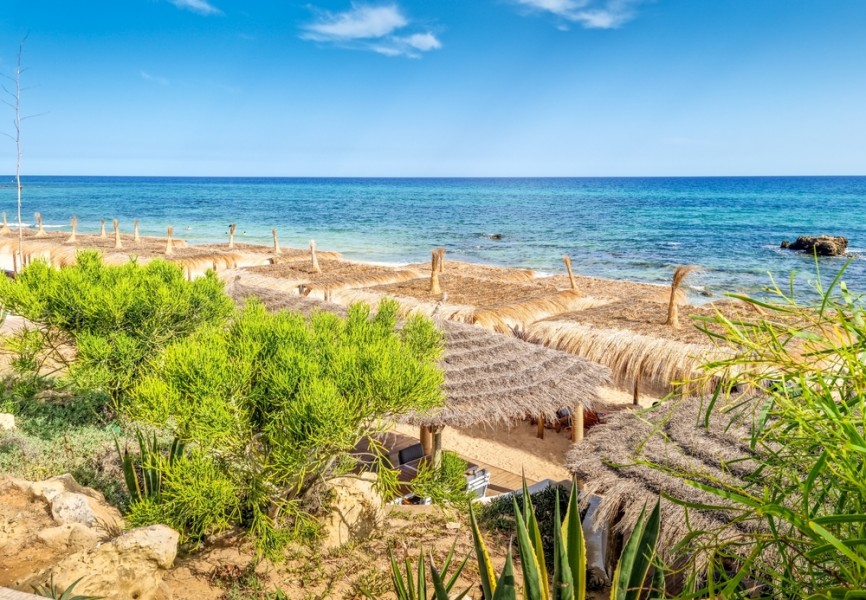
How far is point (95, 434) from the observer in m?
6.59

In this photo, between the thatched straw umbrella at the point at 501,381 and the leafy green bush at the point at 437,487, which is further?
the thatched straw umbrella at the point at 501,381

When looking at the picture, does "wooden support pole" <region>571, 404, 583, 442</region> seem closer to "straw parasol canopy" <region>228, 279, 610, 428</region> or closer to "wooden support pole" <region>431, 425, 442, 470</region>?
"straw parasol canopy" <region>228, 279, 610, 428</region>

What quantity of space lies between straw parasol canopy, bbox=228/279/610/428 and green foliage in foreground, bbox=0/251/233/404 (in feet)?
9.59

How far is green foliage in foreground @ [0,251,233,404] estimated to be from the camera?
509 centimetres

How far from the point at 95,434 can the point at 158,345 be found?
6.12 ft

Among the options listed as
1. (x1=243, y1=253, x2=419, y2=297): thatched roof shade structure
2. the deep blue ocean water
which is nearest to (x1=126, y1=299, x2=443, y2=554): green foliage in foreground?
(x1=243, y1=253, x2=419, y2=297): thatched roof shade structure

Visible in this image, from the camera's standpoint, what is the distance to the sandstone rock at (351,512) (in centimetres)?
505

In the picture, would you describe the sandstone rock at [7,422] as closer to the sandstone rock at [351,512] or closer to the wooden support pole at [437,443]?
the sandstone rock at [351,512]

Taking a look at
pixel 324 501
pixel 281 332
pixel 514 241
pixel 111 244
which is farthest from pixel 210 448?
pixel 514 241

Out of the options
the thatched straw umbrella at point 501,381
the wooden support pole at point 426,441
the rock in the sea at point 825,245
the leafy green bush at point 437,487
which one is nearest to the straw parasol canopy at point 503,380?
the thatched straw umbrella at point 501,381

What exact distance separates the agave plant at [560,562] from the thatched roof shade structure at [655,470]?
2447mm

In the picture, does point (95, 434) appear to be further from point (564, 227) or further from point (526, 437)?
point (564, 227)

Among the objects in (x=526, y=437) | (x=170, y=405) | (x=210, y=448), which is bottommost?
(x=526, y=437)

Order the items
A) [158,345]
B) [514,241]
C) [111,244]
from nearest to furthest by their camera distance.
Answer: [158,345]
[111,244]
[514,241]
